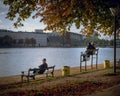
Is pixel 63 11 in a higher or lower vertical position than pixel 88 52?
higher

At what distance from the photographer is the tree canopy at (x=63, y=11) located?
1777 centimetres

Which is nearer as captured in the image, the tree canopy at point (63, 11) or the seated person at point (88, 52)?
the tree canopy at point (63, 11)

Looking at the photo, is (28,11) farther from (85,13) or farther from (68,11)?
(85,13)

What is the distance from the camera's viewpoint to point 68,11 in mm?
19891

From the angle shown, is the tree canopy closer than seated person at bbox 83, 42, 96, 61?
Yes

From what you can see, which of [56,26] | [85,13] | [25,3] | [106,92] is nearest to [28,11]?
[25,3]

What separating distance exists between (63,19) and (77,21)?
7.43 feet

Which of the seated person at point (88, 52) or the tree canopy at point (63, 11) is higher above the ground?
the tree canopy at point (63, 11)

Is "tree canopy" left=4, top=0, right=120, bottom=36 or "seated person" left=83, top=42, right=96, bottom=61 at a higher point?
"tree canopy" left=4, top=0, right=120, bottom=36

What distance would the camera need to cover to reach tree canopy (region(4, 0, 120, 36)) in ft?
58.3

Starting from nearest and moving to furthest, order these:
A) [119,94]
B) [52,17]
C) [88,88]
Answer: [119,94], [88,88], [52,17]

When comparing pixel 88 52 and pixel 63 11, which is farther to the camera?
pixel 88 52

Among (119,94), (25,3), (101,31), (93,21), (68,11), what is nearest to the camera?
(119,94)

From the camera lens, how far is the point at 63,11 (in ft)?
67.6
